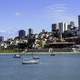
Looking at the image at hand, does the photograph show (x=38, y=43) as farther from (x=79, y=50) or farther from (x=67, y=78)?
(x=67, y=78)

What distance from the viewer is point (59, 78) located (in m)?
43.7

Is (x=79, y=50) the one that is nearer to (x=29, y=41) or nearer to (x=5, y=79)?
(x=29, y=41)

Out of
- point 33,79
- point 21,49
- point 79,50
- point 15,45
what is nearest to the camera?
point 33,79

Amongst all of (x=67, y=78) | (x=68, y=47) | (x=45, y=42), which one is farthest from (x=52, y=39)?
(x=67, y=78)

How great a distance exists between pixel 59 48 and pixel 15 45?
28.4 meters

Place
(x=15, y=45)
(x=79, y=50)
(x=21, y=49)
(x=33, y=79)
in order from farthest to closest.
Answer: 1. (x=15, y=45)
2. (x=21, y=49)
3. (x=79, y=50)
4. (x=33, y=79)

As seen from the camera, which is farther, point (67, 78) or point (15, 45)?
point (15, 45)

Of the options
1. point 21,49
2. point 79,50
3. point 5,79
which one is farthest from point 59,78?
point 21,49

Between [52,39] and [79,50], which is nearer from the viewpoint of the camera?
[79,50]

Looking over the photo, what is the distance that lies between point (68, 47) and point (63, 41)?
945 cm

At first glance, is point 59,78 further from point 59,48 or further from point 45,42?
point 45,42

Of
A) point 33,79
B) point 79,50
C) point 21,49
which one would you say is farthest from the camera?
point 21,49

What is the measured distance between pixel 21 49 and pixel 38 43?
887 centimetres

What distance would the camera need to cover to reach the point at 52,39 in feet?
619
